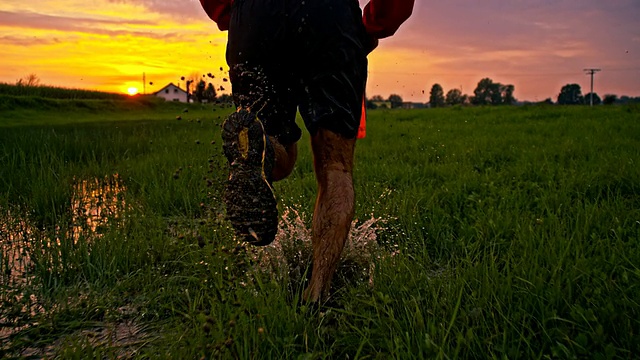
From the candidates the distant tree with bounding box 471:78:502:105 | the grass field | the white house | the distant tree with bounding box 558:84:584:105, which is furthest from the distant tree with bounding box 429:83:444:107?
the grass field

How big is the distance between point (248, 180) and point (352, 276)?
92cm

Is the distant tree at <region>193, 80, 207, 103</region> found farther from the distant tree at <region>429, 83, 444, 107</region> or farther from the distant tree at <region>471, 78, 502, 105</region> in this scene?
the distant tree at <region>471, 78, 502, 105</region>

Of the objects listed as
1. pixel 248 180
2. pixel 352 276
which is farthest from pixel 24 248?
pixel 352 276

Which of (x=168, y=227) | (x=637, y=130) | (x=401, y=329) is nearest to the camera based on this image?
(x=401, y=329)

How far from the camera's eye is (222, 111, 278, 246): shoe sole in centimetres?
217

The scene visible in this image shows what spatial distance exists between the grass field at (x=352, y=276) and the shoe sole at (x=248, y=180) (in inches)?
8.6

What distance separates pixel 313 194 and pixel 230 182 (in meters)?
2.42

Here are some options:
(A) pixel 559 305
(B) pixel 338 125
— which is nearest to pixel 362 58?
(B) pixel 338 125

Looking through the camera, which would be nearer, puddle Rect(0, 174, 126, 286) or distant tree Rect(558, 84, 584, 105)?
puddle Rect(0, 174, 126, 286)

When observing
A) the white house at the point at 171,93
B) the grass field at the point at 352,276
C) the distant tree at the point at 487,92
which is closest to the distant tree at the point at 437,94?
the distant tree at the point at 487,92

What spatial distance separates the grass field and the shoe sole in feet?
0.72

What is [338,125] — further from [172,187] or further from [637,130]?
[637,130]

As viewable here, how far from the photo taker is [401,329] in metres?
1.98

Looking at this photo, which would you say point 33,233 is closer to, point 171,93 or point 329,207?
point 329,207
